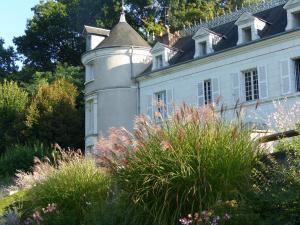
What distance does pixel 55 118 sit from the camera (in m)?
30.8

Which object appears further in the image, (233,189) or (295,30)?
(295,30)

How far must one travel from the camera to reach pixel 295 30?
19.6 metres

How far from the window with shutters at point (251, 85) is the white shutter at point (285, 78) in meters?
1.49

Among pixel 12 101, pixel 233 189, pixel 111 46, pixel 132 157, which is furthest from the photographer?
pixel 12 101

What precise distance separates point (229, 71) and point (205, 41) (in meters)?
2.45

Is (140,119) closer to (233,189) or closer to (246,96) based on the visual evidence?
(233,189)

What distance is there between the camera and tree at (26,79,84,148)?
30.5m

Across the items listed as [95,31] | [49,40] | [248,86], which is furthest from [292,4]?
[49,40]

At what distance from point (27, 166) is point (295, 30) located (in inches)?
530

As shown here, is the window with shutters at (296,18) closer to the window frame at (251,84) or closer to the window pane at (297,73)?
the window pane at (297,73)

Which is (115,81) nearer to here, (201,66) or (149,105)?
(149,105)

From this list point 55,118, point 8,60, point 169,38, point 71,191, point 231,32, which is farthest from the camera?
point 8,60

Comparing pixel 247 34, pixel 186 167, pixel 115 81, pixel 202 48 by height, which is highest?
pixel 247 34

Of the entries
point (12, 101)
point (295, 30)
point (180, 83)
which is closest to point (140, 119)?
point (295, 30)
